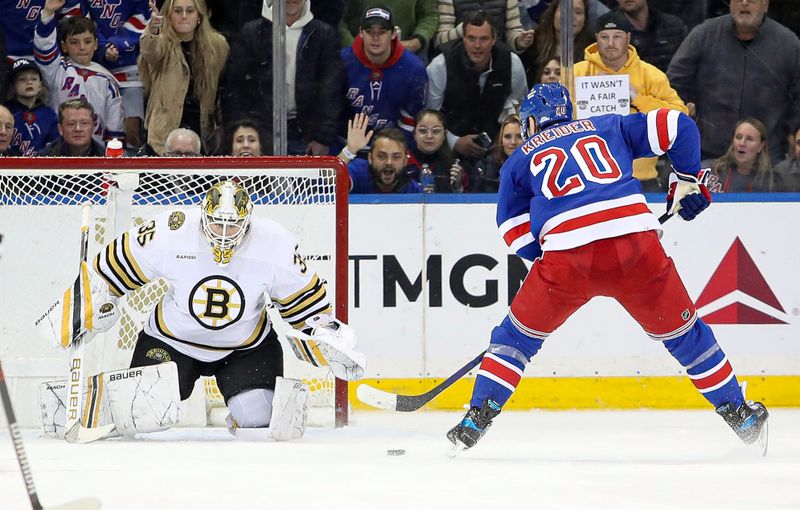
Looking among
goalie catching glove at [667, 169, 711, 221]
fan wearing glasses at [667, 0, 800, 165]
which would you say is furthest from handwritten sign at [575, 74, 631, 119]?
goalie catching glove at [667, 169, 711, 221]

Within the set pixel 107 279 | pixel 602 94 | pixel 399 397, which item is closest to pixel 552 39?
pixel 602 94

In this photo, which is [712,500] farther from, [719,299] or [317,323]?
[719,299]

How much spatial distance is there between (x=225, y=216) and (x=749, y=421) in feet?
5.83

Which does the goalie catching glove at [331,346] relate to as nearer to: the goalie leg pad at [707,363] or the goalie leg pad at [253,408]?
the goalie leg pad at [253,408]

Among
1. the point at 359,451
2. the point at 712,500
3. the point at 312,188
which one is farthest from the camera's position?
the point at 312,188

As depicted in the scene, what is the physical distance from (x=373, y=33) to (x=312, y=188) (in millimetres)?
860

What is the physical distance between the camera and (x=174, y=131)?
527 centimetres

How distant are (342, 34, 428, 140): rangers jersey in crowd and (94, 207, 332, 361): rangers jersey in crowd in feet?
3.75

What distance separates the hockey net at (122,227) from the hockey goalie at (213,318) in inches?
12.7

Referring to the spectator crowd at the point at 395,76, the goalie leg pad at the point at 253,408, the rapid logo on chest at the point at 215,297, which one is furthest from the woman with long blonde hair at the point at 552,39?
the goalie leg pad at the point at 253,408

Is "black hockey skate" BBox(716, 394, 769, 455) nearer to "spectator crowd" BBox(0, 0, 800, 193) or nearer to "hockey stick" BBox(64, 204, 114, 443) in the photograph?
"spectator crowd" BBox(0, 0, 800, 193)

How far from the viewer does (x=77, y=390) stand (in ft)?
14.2

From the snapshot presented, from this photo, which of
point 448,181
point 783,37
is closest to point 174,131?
point 448,181

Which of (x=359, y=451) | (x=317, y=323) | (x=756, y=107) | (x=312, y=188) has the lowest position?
(x=359, y=451)
